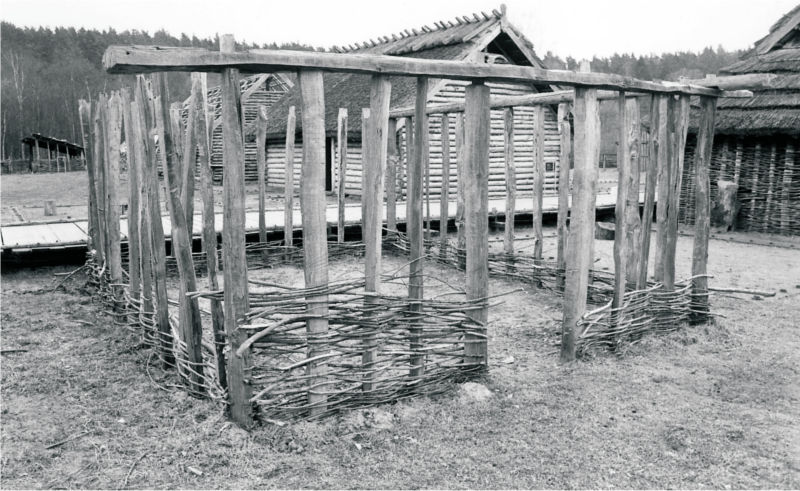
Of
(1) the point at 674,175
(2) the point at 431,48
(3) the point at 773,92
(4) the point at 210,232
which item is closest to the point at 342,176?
(1) the point at 674,175

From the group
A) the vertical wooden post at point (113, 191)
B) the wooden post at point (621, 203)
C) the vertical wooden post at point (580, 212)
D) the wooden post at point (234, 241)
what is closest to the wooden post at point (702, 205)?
the wooden post at point (621, 203)

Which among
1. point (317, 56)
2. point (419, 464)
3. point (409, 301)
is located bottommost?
point (419, 464)

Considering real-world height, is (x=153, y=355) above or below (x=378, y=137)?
below

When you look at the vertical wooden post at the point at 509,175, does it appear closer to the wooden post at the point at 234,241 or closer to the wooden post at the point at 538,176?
the wooden post at the point at 538,176

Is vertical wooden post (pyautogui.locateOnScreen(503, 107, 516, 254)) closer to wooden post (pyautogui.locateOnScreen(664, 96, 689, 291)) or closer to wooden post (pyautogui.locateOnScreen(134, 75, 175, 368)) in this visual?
wooden post (pyautogui.locateOnScreen(664, 96, 689, 291))

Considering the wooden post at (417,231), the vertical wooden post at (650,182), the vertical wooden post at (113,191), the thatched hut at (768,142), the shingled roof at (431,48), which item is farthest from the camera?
the shingled roof at (431,48)

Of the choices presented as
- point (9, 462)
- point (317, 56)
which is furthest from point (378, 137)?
point (9, 462)

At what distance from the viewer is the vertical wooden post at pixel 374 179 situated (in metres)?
4.12

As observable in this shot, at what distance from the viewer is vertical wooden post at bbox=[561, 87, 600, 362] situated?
17.0 ft

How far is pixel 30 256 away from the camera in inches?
350

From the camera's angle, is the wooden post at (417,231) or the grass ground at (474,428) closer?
the grass ground at (474,428)

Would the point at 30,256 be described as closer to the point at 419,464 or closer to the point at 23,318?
the point at 23,318

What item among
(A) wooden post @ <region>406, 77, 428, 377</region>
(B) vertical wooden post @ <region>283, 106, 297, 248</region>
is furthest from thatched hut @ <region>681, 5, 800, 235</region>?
(A) wooden post @ <region>406, 77, 428, 377</region>

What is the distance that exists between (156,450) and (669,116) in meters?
4.84
